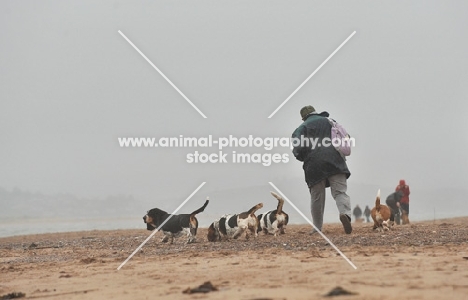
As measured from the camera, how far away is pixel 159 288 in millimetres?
6016

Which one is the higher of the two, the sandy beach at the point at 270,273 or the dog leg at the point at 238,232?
the dog leg at the point at 238,232

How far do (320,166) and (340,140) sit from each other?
59 cm

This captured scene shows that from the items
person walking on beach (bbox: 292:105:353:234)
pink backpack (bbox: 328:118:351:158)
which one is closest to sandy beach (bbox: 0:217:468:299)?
person walking on beach (bbox: 292:105:353:234)

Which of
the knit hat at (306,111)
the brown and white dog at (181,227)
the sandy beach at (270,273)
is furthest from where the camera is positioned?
the brown and white dog at (181,227)

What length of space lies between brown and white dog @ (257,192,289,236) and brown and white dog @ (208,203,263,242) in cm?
45

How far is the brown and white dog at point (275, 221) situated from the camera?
13.9 meters

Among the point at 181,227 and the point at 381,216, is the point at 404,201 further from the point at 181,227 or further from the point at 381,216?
the point at 181,227

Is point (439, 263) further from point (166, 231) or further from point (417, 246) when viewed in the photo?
point (166, 231)

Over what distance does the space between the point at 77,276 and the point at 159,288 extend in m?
1.88

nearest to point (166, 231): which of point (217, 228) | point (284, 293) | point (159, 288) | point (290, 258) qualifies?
point (217, 228)

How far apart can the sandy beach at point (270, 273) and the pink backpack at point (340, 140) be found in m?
2.50

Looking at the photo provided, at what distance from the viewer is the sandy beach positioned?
17.6ft

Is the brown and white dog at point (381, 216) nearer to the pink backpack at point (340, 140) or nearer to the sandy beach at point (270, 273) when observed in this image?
the pink backpack at point (340, 140)

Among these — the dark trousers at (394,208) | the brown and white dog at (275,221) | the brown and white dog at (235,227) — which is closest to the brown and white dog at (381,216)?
the brown and white dog at (275,221)
